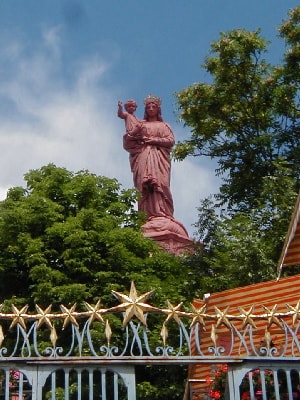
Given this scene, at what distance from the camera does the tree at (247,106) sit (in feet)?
49.8

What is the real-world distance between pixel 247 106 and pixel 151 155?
121 inches

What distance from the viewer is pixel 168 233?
15648 millimetres

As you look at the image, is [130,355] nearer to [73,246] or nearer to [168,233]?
[73,246]

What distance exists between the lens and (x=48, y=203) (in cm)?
1167

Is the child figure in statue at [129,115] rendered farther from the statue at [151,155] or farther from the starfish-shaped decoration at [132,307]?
the starfish-shaped decoration at [132,307]

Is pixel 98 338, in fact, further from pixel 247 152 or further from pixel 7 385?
pixel 247 152

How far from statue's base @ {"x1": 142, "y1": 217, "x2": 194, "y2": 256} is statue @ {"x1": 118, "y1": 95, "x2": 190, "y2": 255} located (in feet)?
0.76

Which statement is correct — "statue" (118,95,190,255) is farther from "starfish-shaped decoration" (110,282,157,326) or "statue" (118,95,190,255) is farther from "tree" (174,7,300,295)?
"starfish-shaped decoration" (110,282,157,326)

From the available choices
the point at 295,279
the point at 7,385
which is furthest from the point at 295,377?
the point at 7,385

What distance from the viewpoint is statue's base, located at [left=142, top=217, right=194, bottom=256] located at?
604 inches

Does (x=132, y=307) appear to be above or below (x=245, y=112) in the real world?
below

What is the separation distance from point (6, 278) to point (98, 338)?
3.04 metres

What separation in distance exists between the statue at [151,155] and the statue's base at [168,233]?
0.23 meters

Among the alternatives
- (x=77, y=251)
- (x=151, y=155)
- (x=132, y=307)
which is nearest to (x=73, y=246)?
(x=77, y=251)
